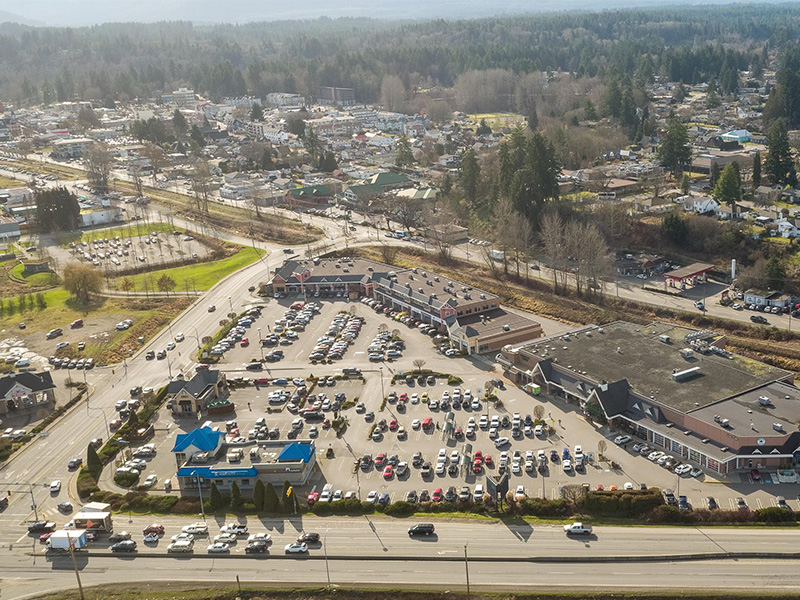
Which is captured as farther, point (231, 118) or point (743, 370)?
point (231, 118)

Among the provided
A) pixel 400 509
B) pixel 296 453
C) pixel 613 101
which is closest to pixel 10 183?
pixel 613 101

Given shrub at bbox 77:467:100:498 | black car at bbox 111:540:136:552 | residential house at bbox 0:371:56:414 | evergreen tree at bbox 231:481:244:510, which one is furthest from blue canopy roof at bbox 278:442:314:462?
residential house at bbox 0:371:56:414

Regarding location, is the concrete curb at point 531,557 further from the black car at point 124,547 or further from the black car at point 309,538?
the black car at point 309,538

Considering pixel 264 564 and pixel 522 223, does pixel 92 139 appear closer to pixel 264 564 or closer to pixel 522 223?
pixel 522 223

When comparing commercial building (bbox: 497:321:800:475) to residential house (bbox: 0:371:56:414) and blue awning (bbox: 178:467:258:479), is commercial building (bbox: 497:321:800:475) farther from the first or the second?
residential house (bbox: 0:371:56:414)

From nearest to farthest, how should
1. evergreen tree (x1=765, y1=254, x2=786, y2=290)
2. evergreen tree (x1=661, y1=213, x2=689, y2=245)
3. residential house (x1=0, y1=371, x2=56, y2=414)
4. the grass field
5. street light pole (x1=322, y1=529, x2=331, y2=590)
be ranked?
street light pole (x1=322, y1=529, x2=331, y2=590) → residential house (x1=0, y1=371, x2=56, y2=414) → evergreen tree (x1=765, y1=254, x2=786, y2=290) → evergreen tree (x1=661, y1=213, x2=689, y2=245) → the grass field

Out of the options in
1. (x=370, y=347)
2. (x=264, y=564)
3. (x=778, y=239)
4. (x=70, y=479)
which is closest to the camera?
(x=264, y=564)

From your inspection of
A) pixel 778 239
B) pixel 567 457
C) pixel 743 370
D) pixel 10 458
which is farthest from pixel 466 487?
pixel 778 239
